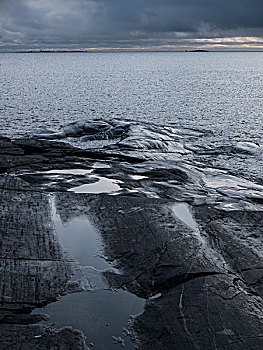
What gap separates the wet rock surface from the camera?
18.1 feet

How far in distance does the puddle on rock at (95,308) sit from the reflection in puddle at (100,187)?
3.55 m

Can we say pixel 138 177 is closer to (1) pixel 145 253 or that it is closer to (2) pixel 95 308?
(1) pixel 145 253

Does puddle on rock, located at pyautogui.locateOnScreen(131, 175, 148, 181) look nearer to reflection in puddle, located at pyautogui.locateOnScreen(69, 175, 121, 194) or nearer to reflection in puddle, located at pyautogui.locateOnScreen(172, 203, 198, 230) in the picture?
reflection in puddle, located at pyautogui.locateOnScreen(69, 175, 121, 194)

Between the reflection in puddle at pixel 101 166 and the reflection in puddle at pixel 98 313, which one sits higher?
the reflection in puddle at pixel 98 313

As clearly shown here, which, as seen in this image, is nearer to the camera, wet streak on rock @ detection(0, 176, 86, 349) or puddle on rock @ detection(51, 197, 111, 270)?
wet streak on rock @ detection(0, 176, 86, 349)

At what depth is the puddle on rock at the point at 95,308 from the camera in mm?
5453

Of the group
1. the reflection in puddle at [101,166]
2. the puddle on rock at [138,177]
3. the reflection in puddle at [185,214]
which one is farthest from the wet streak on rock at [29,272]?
the reflection in puddle at [101,166]

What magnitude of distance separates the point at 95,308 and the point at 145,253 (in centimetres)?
184

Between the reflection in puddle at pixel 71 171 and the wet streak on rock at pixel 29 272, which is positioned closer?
the wet streak on rock at pixel 29 272

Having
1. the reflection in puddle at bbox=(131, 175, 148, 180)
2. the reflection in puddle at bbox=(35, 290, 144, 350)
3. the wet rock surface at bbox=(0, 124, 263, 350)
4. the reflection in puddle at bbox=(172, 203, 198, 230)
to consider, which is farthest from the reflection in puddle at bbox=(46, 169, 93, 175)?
the reflection in puddle at bbox=(35, 290, 144, 350)

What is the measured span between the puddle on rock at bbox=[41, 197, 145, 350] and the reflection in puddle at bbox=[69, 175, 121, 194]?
3.55 meters

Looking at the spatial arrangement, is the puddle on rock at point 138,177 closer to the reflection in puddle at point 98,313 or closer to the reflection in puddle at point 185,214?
the reflection in puddle at point 185,214

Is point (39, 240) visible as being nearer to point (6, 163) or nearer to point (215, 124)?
point (6, 163)

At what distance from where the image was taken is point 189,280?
6.66m
